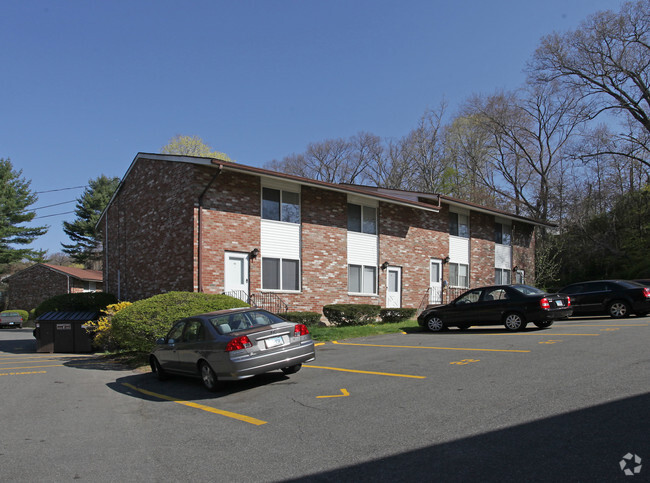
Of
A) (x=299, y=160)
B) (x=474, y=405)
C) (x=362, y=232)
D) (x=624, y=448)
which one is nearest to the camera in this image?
(x=624, y=448)

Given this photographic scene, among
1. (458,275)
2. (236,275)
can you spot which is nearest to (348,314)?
(236,275)

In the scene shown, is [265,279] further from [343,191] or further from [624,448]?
[624,448]

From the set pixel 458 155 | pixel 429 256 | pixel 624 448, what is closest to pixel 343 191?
pixel 429 256

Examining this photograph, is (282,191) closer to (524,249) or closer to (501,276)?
(501,276)

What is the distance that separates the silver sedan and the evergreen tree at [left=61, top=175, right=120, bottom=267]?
49.1m

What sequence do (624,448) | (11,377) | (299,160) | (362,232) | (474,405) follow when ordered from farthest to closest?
(299,160) → (362,232) → (11,377) → (474,405) → (624,448)

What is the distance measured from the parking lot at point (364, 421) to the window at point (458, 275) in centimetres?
1463

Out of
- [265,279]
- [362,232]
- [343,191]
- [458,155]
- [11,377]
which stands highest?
[458,155]

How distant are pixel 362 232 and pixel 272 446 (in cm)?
1641

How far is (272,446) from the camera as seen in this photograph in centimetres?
542

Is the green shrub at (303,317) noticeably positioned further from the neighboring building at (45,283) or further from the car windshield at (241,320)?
the neighboring building at (45,283)

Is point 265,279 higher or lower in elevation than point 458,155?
lower

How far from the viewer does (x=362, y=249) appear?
70.1ft

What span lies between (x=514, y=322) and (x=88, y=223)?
5068 centimetres
